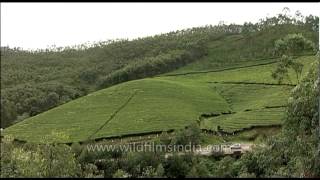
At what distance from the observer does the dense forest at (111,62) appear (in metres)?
74.3

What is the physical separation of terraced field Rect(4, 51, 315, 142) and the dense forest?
12.9 m

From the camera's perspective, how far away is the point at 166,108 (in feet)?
174

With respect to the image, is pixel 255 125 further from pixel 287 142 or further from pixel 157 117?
pixel 287 142

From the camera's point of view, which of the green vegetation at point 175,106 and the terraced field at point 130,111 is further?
the terraced field at point 130,111

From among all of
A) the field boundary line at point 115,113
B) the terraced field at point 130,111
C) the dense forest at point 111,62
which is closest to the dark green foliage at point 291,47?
the terraced field at point 130,111

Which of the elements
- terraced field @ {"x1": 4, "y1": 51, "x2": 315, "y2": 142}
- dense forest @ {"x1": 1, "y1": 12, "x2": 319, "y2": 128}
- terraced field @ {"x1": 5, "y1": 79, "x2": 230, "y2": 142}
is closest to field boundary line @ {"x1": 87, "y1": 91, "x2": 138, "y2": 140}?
terraced field @ {"x1": 4, "y1": 51, "x2": 315, "y2": 142}

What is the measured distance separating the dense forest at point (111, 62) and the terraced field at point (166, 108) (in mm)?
12879

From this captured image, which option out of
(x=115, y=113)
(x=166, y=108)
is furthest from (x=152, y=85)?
(x=115, y=113)

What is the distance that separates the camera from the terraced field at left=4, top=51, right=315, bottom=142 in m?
46.2

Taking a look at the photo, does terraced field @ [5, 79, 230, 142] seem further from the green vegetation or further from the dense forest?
the dense forest

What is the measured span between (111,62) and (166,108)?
49208 mm

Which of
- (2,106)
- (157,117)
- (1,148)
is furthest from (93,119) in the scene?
(2,106)

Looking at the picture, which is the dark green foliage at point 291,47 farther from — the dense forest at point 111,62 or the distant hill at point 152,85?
the dense forest at point 111,62

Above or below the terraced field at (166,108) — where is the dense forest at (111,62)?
above
